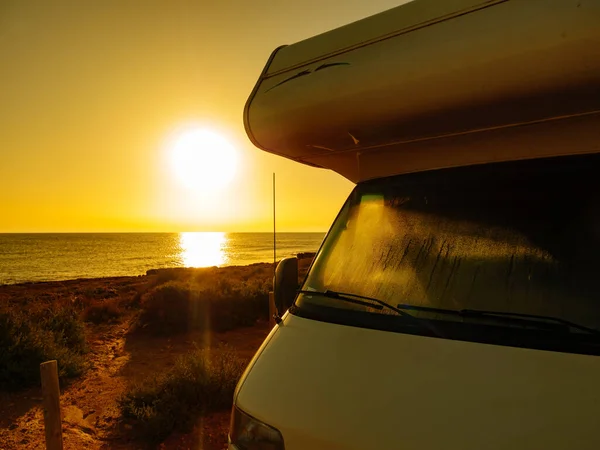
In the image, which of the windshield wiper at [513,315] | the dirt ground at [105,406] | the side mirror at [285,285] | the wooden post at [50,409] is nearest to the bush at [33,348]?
the dirt ground at [105,406]

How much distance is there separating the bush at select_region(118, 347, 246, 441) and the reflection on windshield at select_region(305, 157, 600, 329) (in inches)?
146

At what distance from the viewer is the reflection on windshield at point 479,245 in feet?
6.36

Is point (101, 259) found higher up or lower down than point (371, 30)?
lower down

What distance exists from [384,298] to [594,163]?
1155 mm

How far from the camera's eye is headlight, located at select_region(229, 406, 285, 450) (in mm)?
1832

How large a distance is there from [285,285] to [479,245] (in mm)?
1249

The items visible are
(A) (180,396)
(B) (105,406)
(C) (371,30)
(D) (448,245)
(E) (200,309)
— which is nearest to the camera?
(D) (448,245)

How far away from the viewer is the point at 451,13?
7.16ft

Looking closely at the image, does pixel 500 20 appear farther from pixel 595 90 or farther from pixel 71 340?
pixel 71 340

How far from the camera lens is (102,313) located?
1233cm

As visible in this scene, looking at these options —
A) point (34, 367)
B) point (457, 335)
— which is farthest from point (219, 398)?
point (457, 335)

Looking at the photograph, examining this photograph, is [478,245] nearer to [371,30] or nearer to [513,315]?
[513,315]

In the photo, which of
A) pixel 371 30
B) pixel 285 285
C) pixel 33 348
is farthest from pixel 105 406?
pixel 371 30

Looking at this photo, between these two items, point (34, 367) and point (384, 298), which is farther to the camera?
point (34, 367)
